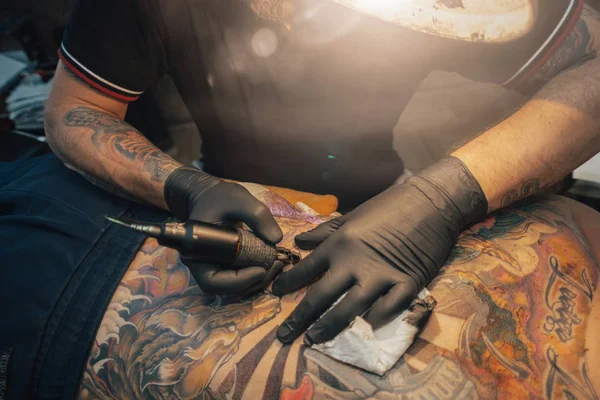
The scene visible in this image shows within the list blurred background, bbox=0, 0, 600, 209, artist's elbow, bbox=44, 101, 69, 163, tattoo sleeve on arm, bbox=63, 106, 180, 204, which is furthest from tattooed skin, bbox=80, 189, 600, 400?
blurred background, bbox=0, 0, 600, 209

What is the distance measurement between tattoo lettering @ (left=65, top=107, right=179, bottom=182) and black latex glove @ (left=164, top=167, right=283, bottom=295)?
0.29 ft

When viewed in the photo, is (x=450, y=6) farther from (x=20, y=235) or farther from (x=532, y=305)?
(x=20, y=235)

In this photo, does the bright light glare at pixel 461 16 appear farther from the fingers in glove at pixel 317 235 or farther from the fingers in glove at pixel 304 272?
the fingers in glove at pixel 304 272

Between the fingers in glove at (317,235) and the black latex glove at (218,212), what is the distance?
0.23ft

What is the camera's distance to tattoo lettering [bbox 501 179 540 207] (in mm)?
1088

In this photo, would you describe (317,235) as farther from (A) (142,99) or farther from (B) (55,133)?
(A) (142,99)

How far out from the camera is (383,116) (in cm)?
155

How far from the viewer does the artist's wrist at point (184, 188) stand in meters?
1.10

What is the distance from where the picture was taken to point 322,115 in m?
1.49

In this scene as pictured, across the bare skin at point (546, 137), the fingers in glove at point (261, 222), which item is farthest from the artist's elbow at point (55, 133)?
the bare skin at point (546, 137)

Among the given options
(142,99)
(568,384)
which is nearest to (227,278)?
(568,384)

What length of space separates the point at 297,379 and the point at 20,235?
0.84 metres

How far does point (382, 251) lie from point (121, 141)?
94 centimetres

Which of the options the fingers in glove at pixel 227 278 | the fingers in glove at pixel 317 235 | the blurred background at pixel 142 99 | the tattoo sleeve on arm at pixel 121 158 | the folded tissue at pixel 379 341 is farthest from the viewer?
the blurred background at pixel 142 99
